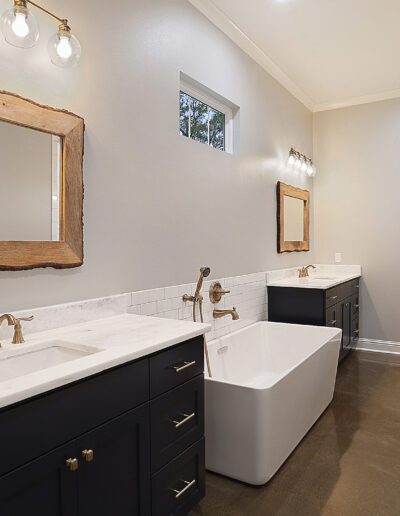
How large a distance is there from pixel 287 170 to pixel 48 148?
9.78 feet

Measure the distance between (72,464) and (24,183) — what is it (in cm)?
111

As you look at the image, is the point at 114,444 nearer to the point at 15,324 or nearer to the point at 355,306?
the point at 15,324

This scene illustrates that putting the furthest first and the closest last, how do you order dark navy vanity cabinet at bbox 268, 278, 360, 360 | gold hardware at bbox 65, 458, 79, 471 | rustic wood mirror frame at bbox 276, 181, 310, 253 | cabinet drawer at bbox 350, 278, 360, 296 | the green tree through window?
cabinet drawer at bbox 350, 278, 360, 296, rustic wood mirror frame at bbox 276, 181, 310, 253, dark navy vanity cabinet at bbox 268, 278, 360, 360, the green tree through window, gold hardware at bbox 65, 458, 79, 471

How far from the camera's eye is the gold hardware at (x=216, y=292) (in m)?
2.99

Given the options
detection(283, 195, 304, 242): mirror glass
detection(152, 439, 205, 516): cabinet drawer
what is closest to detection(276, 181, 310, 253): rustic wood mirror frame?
detection(283, 195, 304, 242): mirror glass

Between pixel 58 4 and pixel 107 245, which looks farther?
pixel 107 245

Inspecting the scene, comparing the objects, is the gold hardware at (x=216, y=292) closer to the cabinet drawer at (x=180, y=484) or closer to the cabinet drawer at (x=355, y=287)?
the cabinet drawer at (x=180, y=484)

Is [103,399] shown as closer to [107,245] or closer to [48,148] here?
[107,245]

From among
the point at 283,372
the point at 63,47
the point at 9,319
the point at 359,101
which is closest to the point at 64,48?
the point at 63,47

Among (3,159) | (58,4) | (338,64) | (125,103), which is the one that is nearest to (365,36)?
(338,64)

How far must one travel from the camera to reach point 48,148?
1812 millimetres

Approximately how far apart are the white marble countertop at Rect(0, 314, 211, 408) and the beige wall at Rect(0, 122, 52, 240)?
0.43m

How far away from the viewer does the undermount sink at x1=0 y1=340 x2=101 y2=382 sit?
145 cm

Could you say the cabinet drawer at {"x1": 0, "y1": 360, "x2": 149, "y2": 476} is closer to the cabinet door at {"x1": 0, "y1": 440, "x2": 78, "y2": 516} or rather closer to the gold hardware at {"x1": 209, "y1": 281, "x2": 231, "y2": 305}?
the cabinet door at {"x1": 0, "y1": 440, "x2": 78, "y2": 516}
